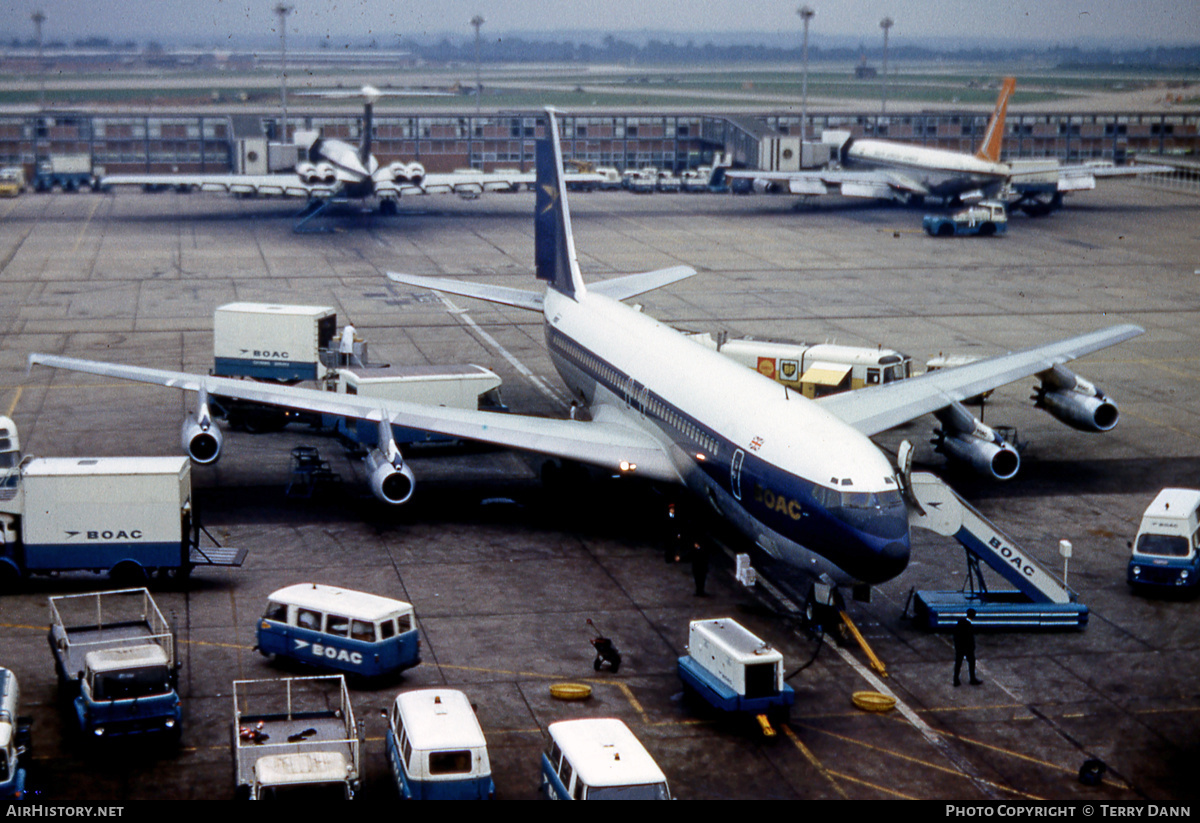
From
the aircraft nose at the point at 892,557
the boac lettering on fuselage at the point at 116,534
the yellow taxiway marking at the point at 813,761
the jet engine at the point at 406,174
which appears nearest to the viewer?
the yellow taxiway marking at the point at 813,761

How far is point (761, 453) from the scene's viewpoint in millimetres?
34094

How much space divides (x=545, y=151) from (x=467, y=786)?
1394 inches

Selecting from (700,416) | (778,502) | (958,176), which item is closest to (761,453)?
(778,502)

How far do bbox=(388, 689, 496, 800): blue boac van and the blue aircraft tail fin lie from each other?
2850 cm

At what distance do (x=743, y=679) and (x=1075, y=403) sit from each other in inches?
1094

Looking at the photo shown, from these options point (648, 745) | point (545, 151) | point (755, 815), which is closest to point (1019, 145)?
point (545, 151)

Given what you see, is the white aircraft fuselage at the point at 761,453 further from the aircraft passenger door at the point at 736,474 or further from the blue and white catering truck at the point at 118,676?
the blue and white catering truck at the point at 118,676

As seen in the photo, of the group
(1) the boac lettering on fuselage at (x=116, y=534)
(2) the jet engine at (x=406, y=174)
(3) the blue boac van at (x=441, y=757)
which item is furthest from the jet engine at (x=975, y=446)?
(2) the jet engine at (x=406, y=174)

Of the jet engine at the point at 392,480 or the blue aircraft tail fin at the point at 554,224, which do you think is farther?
the blue aircraft tail fin at the point at 554,224

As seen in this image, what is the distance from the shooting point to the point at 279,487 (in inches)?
1783

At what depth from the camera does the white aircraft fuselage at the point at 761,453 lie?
31266mm

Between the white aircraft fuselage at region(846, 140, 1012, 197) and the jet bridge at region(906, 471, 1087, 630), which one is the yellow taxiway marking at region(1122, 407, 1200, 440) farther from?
the white aircraft fuselage at region(846, 140, 1012, 197)

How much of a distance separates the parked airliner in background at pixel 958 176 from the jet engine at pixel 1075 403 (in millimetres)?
73003

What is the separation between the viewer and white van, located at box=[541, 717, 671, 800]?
2222cm
